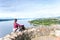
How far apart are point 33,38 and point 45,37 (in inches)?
33.1

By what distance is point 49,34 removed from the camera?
10.5m

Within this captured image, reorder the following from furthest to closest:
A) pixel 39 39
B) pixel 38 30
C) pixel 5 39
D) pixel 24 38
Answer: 1. pixel 38 30
2. pixel 39 39
3. pixel 24 38
4. pixel 5 39

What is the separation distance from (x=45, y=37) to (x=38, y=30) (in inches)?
22.0

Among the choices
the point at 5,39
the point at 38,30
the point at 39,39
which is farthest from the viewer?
the point at 38,30

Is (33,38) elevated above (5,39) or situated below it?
below

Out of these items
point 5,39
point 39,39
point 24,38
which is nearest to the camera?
point 5,39

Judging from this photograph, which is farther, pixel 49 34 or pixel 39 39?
pixel 49 34

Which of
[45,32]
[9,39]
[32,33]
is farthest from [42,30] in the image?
[9,39]

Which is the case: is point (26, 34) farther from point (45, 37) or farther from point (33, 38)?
point (45, 37)

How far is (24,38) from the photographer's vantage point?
28.1ft

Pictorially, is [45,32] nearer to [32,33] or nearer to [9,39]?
[32,33]

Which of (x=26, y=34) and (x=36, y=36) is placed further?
(x=36, y=36)

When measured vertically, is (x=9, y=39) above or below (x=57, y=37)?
above

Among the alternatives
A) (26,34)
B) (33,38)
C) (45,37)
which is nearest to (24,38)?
(26,34)
